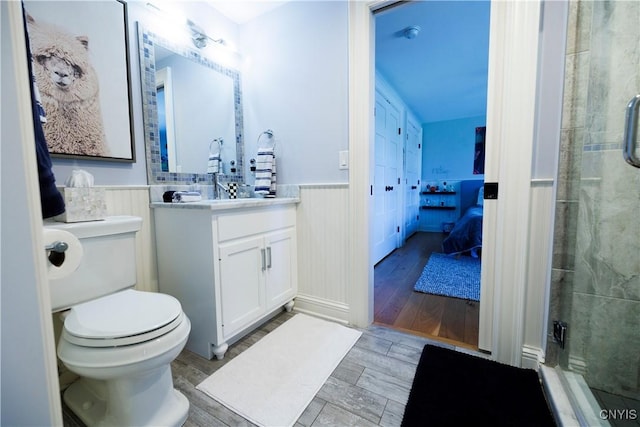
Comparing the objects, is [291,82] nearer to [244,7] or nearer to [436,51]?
[244,7]

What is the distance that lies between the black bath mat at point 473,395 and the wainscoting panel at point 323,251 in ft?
2.10

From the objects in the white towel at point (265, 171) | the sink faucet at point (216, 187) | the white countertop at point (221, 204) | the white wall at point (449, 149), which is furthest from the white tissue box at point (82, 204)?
the white wall at point (449, 149)

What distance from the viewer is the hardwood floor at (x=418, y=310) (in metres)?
1.65

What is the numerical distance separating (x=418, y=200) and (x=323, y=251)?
4.23m

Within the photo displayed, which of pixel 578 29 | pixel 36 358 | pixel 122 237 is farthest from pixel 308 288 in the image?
pixel 578 29

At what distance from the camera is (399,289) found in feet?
7.75

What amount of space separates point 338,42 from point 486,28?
4.95 feet

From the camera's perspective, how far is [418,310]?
1.96 meters

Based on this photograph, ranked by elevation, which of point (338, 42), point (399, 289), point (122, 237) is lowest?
point (399, 289)

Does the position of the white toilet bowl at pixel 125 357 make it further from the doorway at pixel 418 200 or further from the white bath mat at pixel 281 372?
the doorway at pixel 418 200

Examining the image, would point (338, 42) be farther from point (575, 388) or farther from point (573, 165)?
point (575, 388)

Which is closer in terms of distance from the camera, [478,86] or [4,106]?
[4,106]

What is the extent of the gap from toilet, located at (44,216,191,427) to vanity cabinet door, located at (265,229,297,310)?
0.65m

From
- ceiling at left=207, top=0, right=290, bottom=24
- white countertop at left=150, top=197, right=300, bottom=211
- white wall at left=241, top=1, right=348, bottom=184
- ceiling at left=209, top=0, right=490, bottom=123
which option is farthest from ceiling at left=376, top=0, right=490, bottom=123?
white countertop at left=150, top=197, right=300, bottom=211
